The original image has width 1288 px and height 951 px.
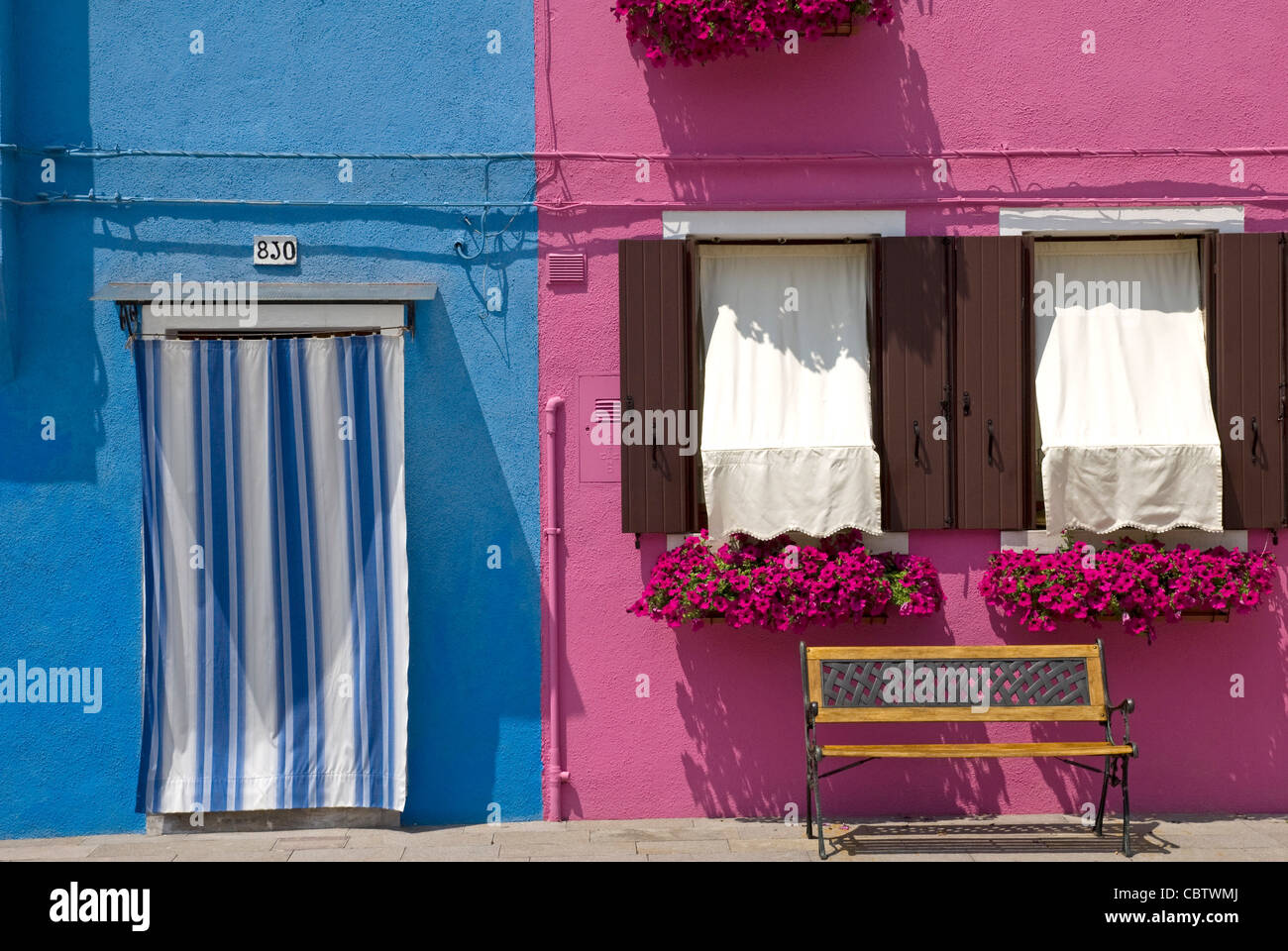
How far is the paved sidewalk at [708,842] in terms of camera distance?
251 inches

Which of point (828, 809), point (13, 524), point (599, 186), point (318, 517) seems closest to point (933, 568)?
point (828, 809)

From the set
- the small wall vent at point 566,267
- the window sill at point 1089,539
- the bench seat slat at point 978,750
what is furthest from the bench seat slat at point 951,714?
the small wall vent at point 566,267

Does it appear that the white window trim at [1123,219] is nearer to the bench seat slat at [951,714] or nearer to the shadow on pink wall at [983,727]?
the shadow on pink wall at [983,727]

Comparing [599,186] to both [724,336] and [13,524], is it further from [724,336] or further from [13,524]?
[13,524]

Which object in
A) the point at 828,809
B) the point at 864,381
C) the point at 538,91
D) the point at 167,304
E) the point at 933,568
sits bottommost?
the point at 828,809

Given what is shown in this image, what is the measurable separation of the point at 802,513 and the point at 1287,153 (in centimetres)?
317

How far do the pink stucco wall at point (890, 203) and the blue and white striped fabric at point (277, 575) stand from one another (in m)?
0.91

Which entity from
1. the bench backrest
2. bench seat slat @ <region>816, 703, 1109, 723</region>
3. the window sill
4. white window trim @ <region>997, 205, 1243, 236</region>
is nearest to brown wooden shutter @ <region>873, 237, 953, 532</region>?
the window sill

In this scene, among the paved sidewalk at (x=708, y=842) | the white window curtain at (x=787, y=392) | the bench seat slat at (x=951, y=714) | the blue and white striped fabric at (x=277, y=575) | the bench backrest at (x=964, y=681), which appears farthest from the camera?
the white window curtain at (x=787, y=392)

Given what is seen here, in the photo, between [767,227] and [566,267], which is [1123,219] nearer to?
[767,227]

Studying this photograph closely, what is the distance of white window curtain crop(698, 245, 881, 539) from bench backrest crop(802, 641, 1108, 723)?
0.67 metres

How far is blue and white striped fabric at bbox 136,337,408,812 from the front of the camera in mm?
6758

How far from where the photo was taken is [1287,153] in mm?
7145

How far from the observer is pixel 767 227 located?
23.2 ft
